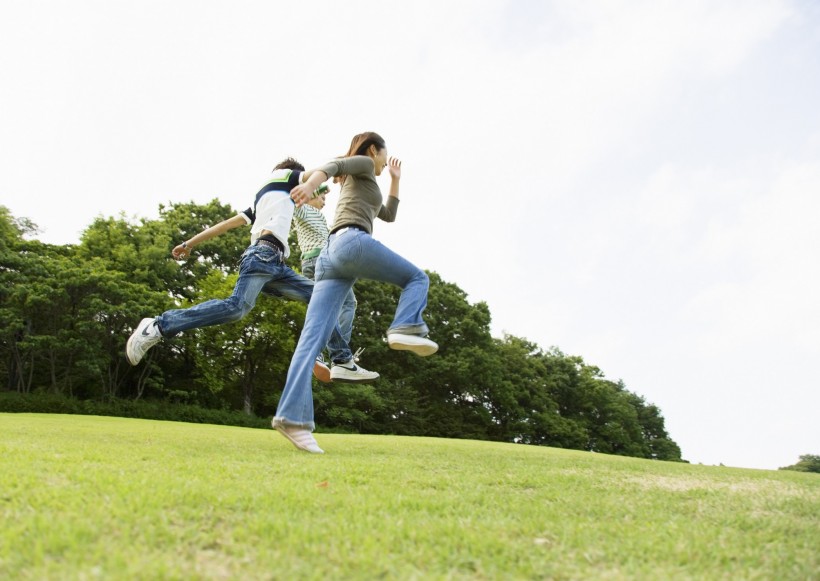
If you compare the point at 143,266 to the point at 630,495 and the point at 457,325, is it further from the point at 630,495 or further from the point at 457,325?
the point at 630,495

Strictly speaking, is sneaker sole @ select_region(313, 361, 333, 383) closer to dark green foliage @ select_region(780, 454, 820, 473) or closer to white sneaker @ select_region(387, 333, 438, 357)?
white sneaker @ select_region(387, 333, 438, 357)

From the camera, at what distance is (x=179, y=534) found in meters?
1.78

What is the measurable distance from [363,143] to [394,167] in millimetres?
599

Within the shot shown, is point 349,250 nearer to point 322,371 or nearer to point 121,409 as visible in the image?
point 322,371

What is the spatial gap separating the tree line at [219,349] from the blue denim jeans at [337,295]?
22.5 metres

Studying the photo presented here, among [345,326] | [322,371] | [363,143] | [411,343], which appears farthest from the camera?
[345,326]

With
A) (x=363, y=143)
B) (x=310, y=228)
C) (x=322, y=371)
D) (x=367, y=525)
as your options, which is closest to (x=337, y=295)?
(x=322, y=371)

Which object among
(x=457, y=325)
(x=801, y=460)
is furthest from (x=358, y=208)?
(x=801, y=460)

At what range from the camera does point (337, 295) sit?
4.53 metres

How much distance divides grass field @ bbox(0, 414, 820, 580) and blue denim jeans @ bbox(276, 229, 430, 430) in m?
1.09

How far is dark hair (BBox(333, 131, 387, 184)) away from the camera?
4.64 meters

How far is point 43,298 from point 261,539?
85.1 ft

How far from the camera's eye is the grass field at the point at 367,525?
1.59 meters

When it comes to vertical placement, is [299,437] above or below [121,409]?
above
